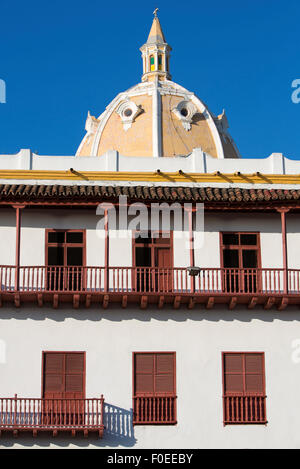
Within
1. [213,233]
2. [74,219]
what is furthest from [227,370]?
[74,219]

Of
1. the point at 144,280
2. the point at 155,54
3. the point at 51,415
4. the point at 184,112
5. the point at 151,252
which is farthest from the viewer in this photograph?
the point at 155,54

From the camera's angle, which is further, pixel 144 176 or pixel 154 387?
pixel 144 176

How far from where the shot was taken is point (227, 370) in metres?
33.2

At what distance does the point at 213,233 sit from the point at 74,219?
175 inches

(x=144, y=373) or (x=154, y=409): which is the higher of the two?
(x=144, y=373)

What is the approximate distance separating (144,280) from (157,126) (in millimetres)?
28895

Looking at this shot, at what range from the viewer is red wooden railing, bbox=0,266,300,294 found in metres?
33.0

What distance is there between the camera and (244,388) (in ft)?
108

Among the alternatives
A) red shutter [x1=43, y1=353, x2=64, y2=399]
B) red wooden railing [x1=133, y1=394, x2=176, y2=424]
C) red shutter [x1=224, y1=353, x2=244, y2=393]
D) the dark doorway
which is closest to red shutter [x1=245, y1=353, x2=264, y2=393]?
red shutter [x1=224, y1=353, x2=244, y2=393]

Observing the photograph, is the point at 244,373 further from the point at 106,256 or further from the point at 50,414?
the point at 50,414

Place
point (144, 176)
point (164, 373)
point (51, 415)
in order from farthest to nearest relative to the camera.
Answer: point (144, 176), point (164, 373), point (51, 415)

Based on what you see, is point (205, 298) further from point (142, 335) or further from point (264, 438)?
point (264, 438)

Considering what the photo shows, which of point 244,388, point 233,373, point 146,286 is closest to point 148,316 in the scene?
point 146,286
